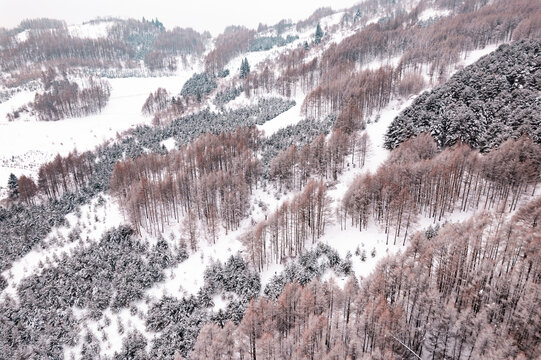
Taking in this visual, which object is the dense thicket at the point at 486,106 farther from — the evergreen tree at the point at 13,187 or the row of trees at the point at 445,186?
the evergreen tree at the point at 13,187

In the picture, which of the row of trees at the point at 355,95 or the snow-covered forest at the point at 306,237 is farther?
the row of trees at the point at 355,95

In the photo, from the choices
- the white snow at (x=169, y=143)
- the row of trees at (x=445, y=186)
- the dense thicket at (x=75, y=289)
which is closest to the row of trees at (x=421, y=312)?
the row of trees at (x=445, y=186)

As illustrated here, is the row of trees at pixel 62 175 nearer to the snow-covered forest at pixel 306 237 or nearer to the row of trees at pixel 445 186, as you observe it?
the snow-covered forest at pixel 306 237

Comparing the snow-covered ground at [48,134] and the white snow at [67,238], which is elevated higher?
the snow-covered ground at [48,134]

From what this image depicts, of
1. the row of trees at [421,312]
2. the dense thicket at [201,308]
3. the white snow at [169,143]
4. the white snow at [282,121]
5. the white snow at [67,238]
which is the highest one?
the white snow at [282,121]

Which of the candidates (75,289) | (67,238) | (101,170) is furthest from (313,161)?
(101,170)

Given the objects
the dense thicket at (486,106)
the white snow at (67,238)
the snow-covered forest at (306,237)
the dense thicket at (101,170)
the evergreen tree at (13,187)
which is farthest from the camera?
the evergreen tree at (13,187)

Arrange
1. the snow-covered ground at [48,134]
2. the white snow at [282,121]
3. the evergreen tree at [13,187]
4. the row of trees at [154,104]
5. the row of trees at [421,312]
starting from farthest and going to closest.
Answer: the row of trees at [154,104]
the white snow at [282,121]
the snow-covered ground at [48,134]
the evergreen tree at [13,187]
the row of trees at [421,312]

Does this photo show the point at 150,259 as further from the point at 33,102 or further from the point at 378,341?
the point at 33,102
